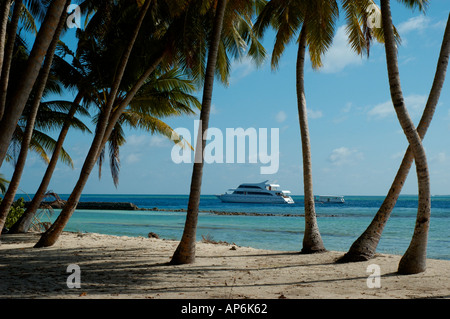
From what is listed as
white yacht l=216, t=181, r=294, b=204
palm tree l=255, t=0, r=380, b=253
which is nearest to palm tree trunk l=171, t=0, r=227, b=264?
palm tree l=255, t=0, r=380, b=253

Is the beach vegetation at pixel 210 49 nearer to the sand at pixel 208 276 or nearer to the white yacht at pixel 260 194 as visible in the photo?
the sand at pixel 208 276

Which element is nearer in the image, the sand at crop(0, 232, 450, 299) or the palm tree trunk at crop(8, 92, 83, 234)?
the sand at crop(0, 232, 450, 299)

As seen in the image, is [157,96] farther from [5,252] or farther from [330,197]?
[330,197]

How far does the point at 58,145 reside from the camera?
1286 centimetres

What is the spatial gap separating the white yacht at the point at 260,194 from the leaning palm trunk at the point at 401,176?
63.2 metres

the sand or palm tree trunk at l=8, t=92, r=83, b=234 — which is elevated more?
palm tree trunk at l=8, t=92, r=83, b=234

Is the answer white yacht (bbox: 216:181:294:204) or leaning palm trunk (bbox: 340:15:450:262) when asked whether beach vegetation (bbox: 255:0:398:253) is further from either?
white yacht (bbox: 216:181:294:204)

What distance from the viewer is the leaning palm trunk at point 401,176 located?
750 cm

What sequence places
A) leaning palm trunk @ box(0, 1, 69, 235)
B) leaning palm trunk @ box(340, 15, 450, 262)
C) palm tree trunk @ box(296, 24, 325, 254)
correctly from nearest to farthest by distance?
1. leaning palm trunk @ box(340, 15, 450, 262)
2. leaning palm trunk @ box(0, 1, 69, 235)
3. palm tree trunk @ box(296, 24, 325, 254)

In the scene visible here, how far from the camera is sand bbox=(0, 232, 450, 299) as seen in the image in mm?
5820

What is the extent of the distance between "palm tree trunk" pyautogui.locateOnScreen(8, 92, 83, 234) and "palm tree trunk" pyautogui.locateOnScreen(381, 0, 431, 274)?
9.78m

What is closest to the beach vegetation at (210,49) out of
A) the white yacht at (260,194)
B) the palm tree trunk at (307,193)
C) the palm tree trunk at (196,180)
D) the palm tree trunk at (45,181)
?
the palm tree trunk at (196,180)
